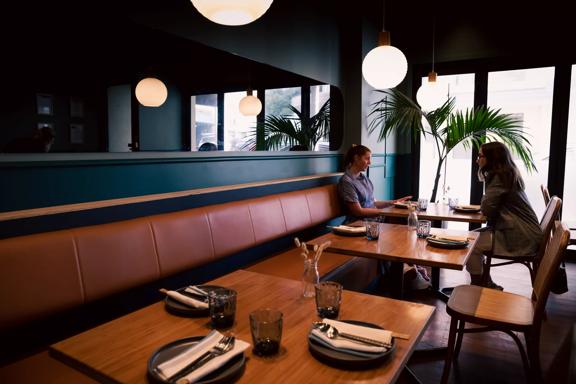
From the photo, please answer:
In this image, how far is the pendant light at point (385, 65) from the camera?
2707mm

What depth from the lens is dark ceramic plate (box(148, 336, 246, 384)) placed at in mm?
967

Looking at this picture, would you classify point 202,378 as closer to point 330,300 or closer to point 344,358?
point 344,358

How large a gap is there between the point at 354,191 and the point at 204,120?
2272 millimetres

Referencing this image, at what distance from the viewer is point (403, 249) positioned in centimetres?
226

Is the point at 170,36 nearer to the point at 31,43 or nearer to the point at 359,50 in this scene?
the point at 31,43

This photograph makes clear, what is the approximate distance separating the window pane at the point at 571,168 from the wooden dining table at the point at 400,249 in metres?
2.93

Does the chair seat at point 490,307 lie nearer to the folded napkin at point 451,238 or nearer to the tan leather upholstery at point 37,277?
the folded napkin at point 451,238

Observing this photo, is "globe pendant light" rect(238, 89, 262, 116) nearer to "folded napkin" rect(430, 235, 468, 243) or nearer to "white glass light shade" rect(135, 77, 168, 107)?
"white glass light shade" rect(135, 77, 168, 107)

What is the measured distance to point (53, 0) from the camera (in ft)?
6.61

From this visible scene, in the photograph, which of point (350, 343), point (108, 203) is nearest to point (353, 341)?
point (350, 343)

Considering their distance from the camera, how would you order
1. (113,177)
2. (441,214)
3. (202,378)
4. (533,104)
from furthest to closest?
(533,104) < (441,214) < (113,177) < (202,378)

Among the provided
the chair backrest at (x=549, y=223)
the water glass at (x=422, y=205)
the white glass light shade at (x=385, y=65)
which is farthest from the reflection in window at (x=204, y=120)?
the chair backrest at (x=549, y=223)

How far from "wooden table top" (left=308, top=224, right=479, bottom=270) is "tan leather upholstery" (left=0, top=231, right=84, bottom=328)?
4.14 feet

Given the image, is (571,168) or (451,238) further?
(571,168)
